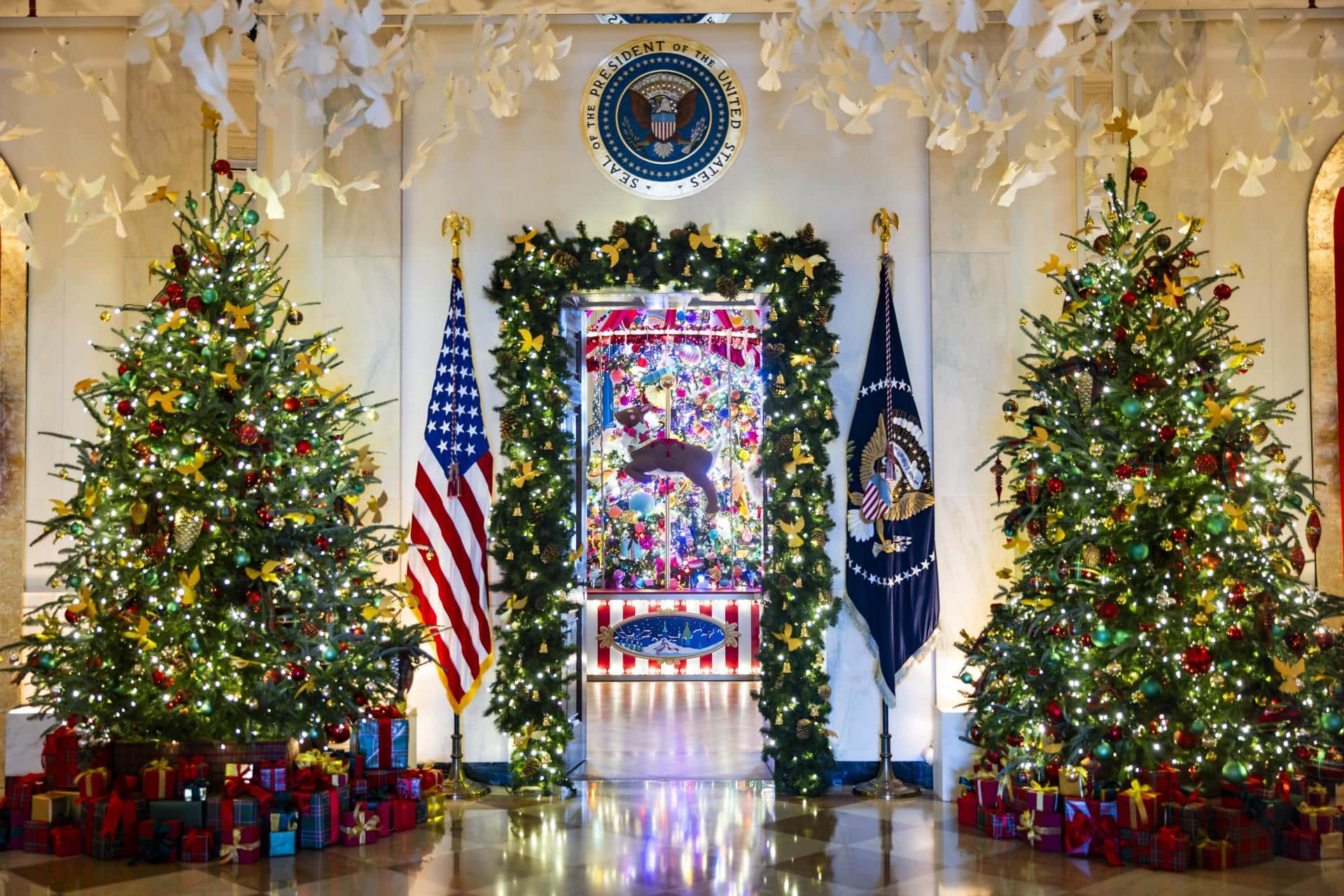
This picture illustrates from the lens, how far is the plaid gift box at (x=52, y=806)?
6047 mm


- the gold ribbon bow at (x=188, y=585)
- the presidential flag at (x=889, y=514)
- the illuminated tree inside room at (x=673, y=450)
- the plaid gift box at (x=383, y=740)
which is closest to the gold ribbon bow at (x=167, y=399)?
the gold ribbon bow at (x=188, y=585)

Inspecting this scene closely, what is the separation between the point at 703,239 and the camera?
24.9 ft

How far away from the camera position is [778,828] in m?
6.50

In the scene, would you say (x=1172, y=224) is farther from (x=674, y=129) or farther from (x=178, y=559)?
(x=178, y=559)

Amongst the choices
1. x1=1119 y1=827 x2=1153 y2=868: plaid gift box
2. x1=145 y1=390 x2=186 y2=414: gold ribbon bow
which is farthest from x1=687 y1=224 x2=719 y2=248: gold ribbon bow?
x1=1119 y1=827 x2=1153 y2=868: plaid gift box

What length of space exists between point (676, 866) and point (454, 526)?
2628 mm

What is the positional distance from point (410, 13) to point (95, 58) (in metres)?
2.77

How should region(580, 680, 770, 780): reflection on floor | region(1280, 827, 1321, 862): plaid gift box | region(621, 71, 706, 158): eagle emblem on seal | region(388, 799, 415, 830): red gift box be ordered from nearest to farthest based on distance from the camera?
region(1280, 827, 1321, 862): plaid gift box < region(388, 799, 415, 830): red gift box < region(621, 71, 706, 158): eagle emblem on seal < region(580, 680, 770, 780): reflection on floor

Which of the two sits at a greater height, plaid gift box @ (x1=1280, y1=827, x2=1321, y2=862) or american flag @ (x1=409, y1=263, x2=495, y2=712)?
american flag @ (x1=409, y1=263, x2=495, y2=712)

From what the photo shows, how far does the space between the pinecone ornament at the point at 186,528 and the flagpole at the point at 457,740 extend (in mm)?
1692

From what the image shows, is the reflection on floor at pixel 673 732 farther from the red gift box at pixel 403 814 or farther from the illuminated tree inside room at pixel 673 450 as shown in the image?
the red gift box at pixel 403 814

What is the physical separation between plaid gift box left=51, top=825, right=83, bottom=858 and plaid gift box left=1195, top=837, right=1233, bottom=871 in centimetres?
540

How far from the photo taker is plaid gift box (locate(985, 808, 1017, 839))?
6.24 metres

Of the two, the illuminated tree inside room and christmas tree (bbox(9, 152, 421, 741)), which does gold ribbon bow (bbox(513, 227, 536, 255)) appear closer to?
christmas tree (bbox(9, 152, 421, 741))
